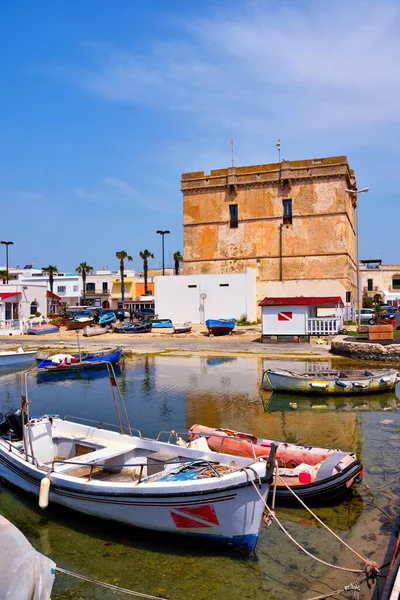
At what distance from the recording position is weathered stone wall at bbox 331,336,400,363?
2605 cm

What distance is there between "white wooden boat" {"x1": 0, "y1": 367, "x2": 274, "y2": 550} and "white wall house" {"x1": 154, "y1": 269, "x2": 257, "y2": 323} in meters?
35.1

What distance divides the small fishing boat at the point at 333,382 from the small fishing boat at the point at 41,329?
3019cm

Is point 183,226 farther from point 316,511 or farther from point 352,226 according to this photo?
point 316,511

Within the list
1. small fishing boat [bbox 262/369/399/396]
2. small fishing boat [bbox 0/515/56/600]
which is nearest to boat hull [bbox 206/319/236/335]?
small fishing boat [bbox 262/369/399/396]

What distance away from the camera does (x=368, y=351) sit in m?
Result: 26.7

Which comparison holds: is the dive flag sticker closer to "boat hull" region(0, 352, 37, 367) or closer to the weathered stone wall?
the weathered stone wall

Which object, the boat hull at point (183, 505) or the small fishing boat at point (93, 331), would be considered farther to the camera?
the small fishing boat at point (93, 331)

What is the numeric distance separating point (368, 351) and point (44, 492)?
21.7 metres

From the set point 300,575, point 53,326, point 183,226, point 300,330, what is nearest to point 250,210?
point 183,226

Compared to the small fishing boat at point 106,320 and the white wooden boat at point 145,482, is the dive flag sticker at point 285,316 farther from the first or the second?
the white wooden boat at point 145,482

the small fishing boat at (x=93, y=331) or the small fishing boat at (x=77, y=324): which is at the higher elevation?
the small fishing boat at (x=77, y=324)

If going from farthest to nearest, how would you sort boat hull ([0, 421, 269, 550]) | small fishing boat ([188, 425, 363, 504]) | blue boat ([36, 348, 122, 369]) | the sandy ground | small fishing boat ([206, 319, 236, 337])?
small fishing boat ([206, 319, 236, 337]) < the sandy ground < blue boat ([36, 348, 122, 369]) < small fishing boat ([188, 425, 363, 504]) < boat hull ([0, 421, 269, 550])

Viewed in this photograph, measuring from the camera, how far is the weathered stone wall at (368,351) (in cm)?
2605

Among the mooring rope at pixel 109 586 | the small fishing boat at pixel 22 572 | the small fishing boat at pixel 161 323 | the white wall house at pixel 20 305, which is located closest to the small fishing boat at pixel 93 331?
the small fishing boat at pixel 161 323
